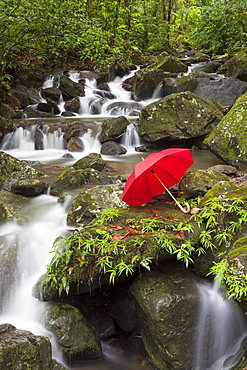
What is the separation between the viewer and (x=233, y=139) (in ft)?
23.7

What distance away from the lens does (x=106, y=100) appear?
15.8 metres

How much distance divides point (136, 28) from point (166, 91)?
11272mm

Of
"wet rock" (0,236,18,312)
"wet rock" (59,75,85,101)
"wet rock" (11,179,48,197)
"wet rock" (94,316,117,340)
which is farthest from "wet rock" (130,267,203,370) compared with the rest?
Result: "wet rock" (59,75,85,101)

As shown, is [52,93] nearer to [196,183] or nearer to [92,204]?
[92,204]

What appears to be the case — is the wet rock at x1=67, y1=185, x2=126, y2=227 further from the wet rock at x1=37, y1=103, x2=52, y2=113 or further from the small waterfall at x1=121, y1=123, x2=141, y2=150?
the wet rock at x1=37, y1=103, x2=52, y2=113

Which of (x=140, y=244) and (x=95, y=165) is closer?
(x=140, y=244)

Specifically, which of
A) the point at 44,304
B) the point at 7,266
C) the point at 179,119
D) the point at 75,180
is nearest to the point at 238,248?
the point at 44,304

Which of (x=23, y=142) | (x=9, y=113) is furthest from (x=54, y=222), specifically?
(x=9, y=113)

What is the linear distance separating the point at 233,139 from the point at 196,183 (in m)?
2.95

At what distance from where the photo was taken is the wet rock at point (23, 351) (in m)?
2.90

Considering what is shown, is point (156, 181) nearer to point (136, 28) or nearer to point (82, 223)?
point (82, 223)

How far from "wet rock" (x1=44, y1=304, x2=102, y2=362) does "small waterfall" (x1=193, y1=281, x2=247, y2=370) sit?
4.26 ft

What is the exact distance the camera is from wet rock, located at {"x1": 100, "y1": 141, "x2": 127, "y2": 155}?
10219 millimetres

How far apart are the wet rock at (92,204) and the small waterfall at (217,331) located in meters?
2.09
